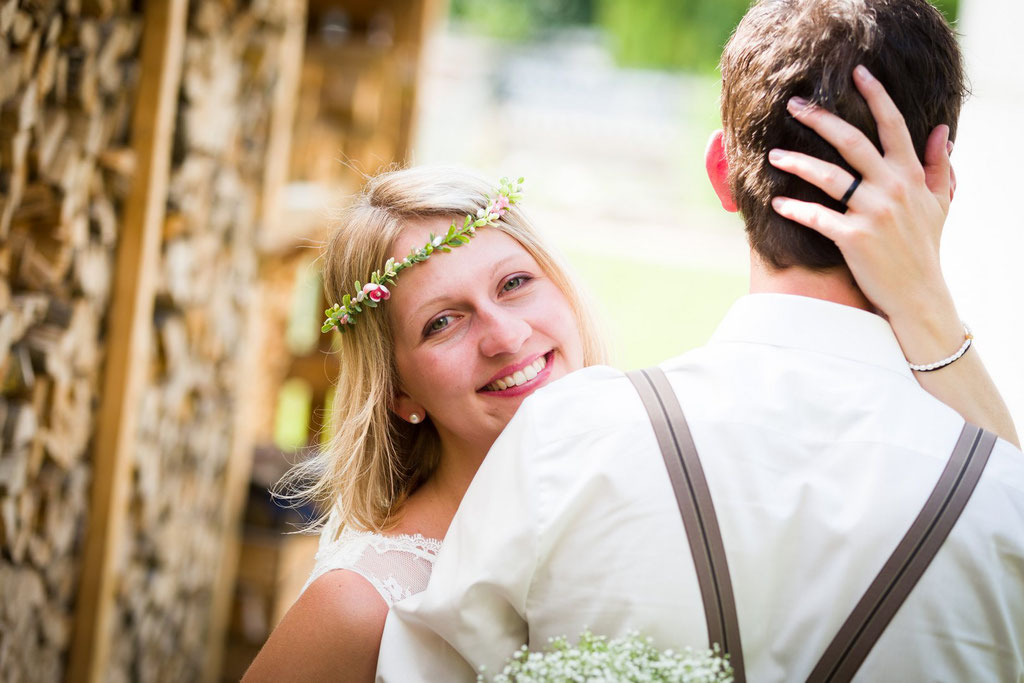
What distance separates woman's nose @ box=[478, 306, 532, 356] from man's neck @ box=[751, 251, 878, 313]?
1.99 feet

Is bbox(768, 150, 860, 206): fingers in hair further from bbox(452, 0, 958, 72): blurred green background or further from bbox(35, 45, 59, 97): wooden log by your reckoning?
bbox(452, 0, 958, 72): blurred green background

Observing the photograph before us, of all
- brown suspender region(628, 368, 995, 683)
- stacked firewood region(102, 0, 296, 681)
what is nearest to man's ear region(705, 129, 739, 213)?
brown suspender region(628, 368, 995, 683)

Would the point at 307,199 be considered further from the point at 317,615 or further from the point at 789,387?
the point at 789,387

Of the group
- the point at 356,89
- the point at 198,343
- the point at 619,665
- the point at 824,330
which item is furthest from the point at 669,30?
the point at 619,665

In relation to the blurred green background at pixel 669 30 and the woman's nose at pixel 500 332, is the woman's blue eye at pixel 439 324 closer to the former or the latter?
the woman's nose at pixel 500 332

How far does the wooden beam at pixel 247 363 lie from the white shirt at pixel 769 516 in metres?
2.69

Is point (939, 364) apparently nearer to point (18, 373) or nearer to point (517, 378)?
point (517, 378)

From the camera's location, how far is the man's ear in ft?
4.77

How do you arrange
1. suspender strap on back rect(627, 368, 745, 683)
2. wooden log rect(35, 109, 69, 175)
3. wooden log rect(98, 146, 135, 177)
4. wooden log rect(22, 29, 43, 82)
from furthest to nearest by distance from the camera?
wooden log rect(98, 146, 135, 177) → wooden log rect(35, 109, 69, 175) → wooden log rect(22, 29, 43, 82) → suspender strap on back rect(627, 368, 745, 683)

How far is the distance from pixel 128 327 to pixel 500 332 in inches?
56.3

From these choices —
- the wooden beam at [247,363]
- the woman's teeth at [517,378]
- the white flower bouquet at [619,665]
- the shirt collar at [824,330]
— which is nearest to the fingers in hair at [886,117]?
the shirt collar at [824,330]

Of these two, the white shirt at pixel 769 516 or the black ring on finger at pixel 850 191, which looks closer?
the white shirt at pixel 769 516

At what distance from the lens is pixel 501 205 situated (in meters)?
2.02

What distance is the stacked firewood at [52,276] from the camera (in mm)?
2205
